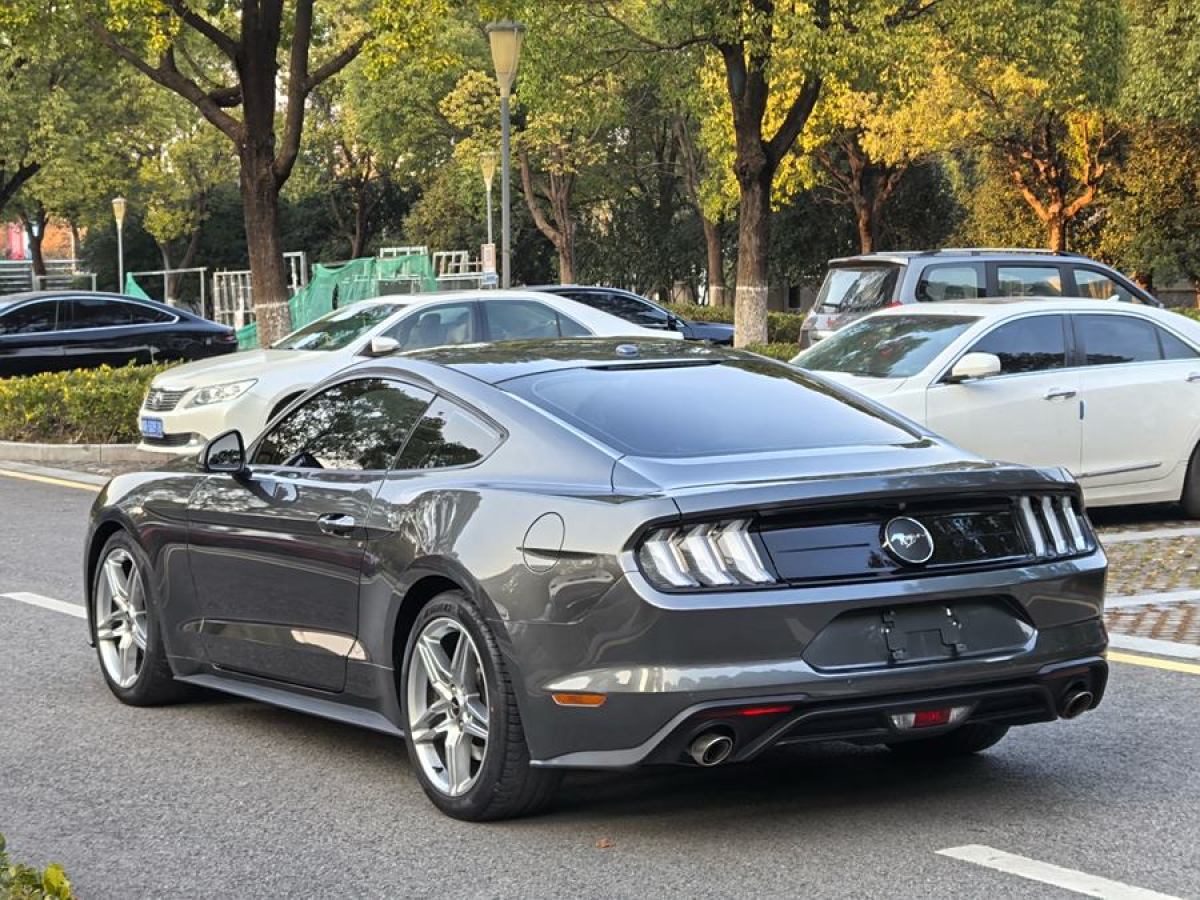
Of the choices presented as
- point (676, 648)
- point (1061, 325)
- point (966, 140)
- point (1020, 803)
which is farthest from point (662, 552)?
point (966, 140)

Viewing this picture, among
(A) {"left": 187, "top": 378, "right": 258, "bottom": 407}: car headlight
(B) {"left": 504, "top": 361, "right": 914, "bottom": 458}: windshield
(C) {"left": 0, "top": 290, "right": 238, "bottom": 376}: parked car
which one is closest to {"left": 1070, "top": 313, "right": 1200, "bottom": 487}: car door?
(B) {"left": 504, "top": 361, "right": 914, "bottom": 458}: windshield

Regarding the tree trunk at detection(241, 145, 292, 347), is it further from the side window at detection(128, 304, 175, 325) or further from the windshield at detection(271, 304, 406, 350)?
the windshield at detection(271, 304, 406, 350)

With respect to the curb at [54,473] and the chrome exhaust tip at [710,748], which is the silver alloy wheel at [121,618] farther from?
the curb at [54,473]

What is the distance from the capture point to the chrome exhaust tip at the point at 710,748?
17.2 ft

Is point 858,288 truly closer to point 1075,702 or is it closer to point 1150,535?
point 1150,535

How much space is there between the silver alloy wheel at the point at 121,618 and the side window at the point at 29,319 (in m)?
17.7

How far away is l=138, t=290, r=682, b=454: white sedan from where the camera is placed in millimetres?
16078

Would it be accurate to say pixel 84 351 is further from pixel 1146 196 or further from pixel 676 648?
pixel 1146 196

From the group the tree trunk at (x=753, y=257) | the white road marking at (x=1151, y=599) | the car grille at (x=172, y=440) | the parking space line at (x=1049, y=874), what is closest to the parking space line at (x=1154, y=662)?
the white road marking at (x=1151, y=599)

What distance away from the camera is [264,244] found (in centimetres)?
2422

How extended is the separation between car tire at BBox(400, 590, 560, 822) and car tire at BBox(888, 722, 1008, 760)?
1454mm

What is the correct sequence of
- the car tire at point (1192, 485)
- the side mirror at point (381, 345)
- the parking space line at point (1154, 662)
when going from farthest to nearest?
1. the side mirror at point (381, 345)
2. the car tire at point (1192, 485)
3. the parking space line at point (1154, 662)

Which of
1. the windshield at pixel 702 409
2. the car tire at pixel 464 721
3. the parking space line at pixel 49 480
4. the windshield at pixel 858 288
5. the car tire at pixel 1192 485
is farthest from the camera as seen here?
the windshield at pixel 858 288

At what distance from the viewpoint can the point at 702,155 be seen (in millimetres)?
54531
